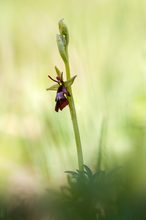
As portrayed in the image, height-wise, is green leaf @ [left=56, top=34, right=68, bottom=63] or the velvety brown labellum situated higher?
green leaf @ [left=56, top=34, right=68, bottom=63]

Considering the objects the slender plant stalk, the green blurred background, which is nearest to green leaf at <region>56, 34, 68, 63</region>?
the slender plant stalk

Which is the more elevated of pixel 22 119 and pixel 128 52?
pixel 128 52

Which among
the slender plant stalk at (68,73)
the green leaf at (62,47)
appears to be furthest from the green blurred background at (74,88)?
the green leaf at (62,47)

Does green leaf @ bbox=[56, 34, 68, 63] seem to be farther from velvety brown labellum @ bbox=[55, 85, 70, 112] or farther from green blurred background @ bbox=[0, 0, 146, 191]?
green blurred background @ bbox=[0, 0, 146, 191]

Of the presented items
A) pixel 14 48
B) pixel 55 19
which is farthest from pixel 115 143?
pixel 55 19

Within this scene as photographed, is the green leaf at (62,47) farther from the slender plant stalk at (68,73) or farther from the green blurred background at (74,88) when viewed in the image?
the green blurred background at (74,88)

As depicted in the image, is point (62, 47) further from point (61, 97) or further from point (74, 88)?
point (74, 88)

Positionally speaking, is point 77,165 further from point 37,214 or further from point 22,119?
point 22,119

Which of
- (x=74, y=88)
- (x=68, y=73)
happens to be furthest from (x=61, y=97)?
(x=74, y=88)
